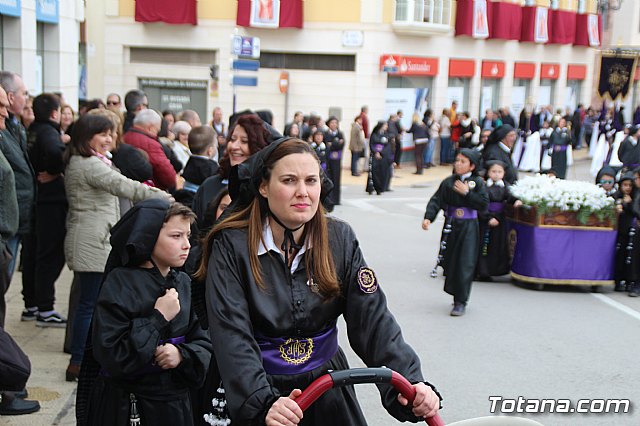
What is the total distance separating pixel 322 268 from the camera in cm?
341

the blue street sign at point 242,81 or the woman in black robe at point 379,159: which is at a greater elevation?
the blue street sign at point 242,81

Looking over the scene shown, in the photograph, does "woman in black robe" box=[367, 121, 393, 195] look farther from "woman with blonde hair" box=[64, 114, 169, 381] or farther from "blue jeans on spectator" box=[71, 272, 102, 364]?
"blue jeans on spectator" box=[71, 272, 102, 364]

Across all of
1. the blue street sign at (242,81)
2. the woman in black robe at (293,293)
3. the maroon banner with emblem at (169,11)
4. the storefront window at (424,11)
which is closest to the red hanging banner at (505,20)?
the storefront window at (424,11)

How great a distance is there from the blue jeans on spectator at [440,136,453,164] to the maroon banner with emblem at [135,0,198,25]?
8.96m

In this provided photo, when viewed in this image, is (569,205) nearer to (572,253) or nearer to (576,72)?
(572,253)

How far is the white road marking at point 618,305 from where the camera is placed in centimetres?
1012

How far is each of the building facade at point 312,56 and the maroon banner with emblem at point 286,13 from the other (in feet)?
0.11

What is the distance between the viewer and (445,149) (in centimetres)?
3044

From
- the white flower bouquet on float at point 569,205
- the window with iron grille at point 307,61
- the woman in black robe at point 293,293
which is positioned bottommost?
the white flower bouquet on float at point 569,205

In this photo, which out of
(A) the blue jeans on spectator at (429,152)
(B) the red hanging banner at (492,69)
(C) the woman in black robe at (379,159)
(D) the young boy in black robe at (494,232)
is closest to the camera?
(D) the young boy in black robe at (494,232)

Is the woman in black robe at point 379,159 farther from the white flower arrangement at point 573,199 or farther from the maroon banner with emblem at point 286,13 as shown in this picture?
the white flower arrangement at point 573,199

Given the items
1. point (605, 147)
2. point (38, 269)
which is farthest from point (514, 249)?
point (605, 147)

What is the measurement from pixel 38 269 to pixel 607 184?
24.8 ft

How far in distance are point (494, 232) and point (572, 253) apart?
1068mm
